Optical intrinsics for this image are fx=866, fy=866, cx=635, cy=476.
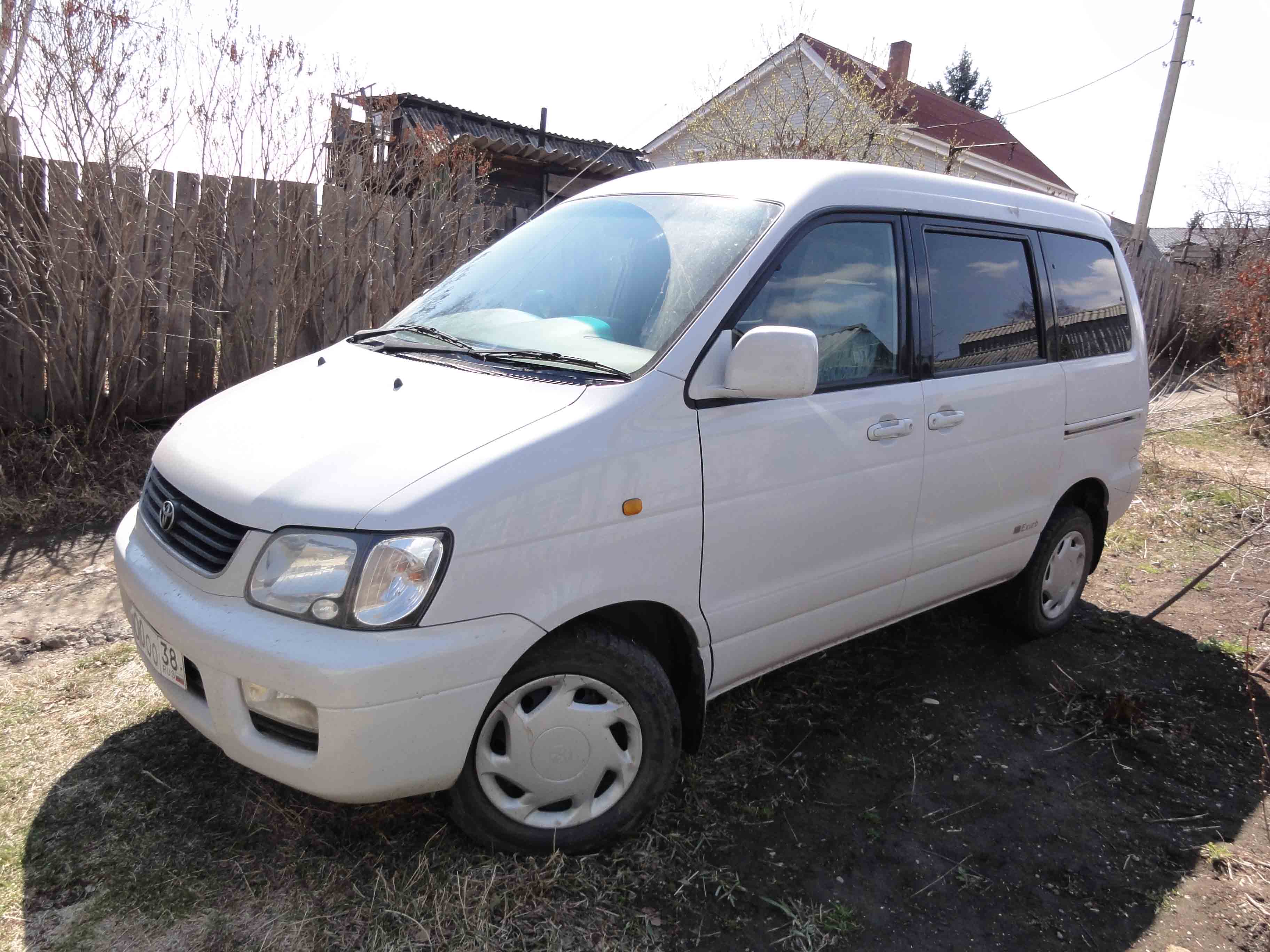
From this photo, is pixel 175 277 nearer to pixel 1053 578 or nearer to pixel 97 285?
pixel 97 285

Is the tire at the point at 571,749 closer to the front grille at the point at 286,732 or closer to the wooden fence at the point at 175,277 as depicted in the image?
the front grille at the point at 286,732

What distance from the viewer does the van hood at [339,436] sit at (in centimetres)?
210

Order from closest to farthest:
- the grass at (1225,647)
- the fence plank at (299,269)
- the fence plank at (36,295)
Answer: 1. the grass at (1225,647)
2. the fence plank at (36,295)
3. the fence plank at (299,269)

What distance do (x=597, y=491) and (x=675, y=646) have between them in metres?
0.70

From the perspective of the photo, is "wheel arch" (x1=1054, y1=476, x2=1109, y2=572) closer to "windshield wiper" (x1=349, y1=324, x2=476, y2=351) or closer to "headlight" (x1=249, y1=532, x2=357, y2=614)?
"windshield wiper" (x1=349, y1=324, x2=476, y2=351)

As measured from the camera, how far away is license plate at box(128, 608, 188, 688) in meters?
2.29

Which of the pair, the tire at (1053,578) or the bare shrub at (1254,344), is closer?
the tire at (1053,578)

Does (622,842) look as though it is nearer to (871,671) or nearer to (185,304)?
(871,671)

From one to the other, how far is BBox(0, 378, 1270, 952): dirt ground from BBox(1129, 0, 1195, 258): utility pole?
15439 mm

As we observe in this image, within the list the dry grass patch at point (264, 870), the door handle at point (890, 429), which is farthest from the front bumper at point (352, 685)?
the door handle at point (890, 429)

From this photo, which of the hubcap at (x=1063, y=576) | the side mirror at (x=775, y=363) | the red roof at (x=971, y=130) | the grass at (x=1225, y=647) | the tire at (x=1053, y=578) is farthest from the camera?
the red roof at (x=971, y=130)

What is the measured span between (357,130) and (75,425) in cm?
297

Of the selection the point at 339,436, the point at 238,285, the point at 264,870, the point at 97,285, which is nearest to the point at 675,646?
the point at 339,436

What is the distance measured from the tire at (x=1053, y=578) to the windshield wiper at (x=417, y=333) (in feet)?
9.13
